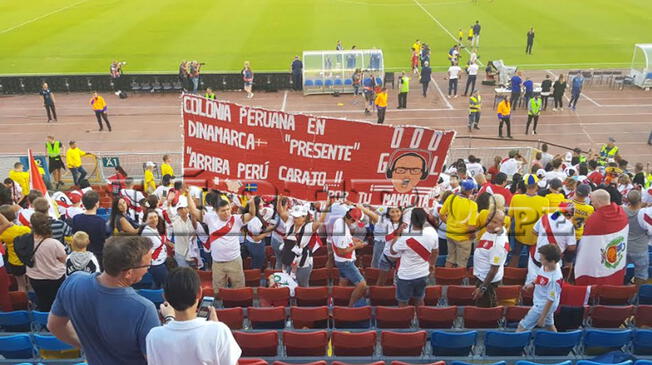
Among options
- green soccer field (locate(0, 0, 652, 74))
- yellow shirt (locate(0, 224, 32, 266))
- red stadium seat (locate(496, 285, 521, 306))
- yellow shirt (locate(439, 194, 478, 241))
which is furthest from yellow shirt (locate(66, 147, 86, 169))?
green soccer field (locate(0, 0, 652, 74))

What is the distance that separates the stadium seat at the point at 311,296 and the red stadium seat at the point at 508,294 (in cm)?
240

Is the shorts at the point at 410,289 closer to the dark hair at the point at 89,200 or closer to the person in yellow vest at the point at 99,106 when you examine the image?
the dark hair at the point at 89,200

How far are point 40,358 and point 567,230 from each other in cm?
714

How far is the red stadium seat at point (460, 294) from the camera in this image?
301 inches

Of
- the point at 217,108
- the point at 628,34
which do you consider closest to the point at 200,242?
the point at 217,108

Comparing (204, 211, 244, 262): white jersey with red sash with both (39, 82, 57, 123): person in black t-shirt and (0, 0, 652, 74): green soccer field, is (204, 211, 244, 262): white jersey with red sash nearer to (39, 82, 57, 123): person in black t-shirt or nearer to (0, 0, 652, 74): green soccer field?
(39, 82, 57, 123): person in black t-shirt

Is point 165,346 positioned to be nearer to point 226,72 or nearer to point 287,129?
point 287,129

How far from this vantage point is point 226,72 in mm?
27578

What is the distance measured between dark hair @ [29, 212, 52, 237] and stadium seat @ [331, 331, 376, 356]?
3.85 m

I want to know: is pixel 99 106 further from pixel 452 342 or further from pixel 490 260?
pixel 452 342

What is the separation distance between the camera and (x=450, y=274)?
8.24 metres

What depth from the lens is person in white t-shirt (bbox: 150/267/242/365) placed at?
3229mm

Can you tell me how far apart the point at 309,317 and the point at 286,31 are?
3156 centimetres

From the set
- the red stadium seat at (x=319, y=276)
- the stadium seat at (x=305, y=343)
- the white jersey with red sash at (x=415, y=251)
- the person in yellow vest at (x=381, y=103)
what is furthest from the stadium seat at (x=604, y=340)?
the person in yellow vest at (x=381, y=103)
